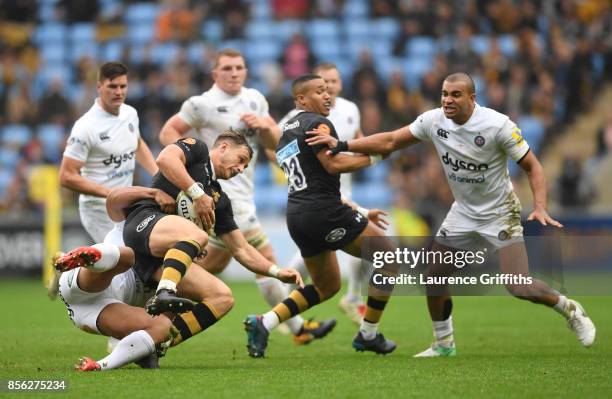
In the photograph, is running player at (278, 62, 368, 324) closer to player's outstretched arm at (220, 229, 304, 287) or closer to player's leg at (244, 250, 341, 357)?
player's leg at (244, 250, 341, 357)

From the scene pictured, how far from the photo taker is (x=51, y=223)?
19.9 metres

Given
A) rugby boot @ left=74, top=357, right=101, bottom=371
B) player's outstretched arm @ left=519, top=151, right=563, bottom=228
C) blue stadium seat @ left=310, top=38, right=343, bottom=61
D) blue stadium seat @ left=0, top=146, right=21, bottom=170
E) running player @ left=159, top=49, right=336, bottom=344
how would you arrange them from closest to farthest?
rugby boot @ left=74, top=357, right=101, bottom=371
player's outstretched arm @ left=519, top=151, right=563, bottom=228
running player @ left=159, top=49, right=336, bottom=344
blue stadium seat @ left=0, top=146, right=21, bottom=170
blue stadium seat @ left=310, top=38, right=343, bottom=61

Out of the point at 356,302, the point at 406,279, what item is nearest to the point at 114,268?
the point at 406,279

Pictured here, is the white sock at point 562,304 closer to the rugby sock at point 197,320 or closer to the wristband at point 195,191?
the rugby sock at point 197,320

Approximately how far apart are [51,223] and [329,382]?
43.8ft

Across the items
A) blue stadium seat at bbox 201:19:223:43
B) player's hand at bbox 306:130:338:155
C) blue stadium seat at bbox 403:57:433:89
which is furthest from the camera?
blue stadium seat at bbox 201:19:223:43

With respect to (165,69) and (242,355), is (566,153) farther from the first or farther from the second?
(242,355)

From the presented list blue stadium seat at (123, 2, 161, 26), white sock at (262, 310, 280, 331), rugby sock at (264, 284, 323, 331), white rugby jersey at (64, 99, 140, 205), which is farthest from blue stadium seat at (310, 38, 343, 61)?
white sock at (262, 310, 280, 331)

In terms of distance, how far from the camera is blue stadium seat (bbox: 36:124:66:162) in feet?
73.5

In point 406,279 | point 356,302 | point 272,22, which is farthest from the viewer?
point 272,22

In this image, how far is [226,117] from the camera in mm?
11336

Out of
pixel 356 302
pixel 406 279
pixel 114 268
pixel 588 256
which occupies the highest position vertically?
pixel 114 268

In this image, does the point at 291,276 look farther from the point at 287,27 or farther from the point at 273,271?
the point at 287,27

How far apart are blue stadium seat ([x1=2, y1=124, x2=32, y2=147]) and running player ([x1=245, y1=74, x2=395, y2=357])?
15.1m
